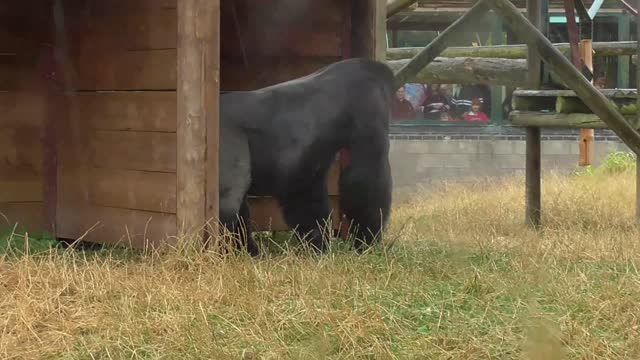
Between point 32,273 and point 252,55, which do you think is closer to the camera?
point 32,273

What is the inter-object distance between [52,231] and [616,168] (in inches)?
330

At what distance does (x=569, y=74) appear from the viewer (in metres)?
6.29

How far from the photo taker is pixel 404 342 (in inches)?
113

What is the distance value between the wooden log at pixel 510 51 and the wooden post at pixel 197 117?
196 inches

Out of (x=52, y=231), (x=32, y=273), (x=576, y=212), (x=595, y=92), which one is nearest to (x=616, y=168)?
(x=576, y=212)

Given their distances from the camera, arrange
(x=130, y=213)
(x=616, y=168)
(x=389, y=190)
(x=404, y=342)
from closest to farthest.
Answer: (x=404, y=342) < (x=130, y=213) < (x=389, y=190) < (x=616, y=168)

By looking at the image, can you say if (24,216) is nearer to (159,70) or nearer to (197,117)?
(159,70)

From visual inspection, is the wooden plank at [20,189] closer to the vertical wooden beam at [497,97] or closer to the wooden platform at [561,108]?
the wooden platform at [561,108]

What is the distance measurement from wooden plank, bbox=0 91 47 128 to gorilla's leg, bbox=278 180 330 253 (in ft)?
5.21

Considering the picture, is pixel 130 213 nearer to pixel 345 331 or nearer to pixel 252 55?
pixel 252 55

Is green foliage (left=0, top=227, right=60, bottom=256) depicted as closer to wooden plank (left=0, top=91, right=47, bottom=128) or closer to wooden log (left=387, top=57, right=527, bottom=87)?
wooden plank (left=0, top=91, right=47, bottom=128)

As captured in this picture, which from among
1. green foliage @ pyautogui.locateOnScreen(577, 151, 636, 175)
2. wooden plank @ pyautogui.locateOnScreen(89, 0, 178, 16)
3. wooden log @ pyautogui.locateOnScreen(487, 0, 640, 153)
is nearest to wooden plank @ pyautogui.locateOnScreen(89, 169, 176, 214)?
wooden plank @ pyautogui.locateOnScreen(89, 0, 178, 16)

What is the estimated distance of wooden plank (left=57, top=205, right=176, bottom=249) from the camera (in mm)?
4535

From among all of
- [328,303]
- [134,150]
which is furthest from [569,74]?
[328,303]
